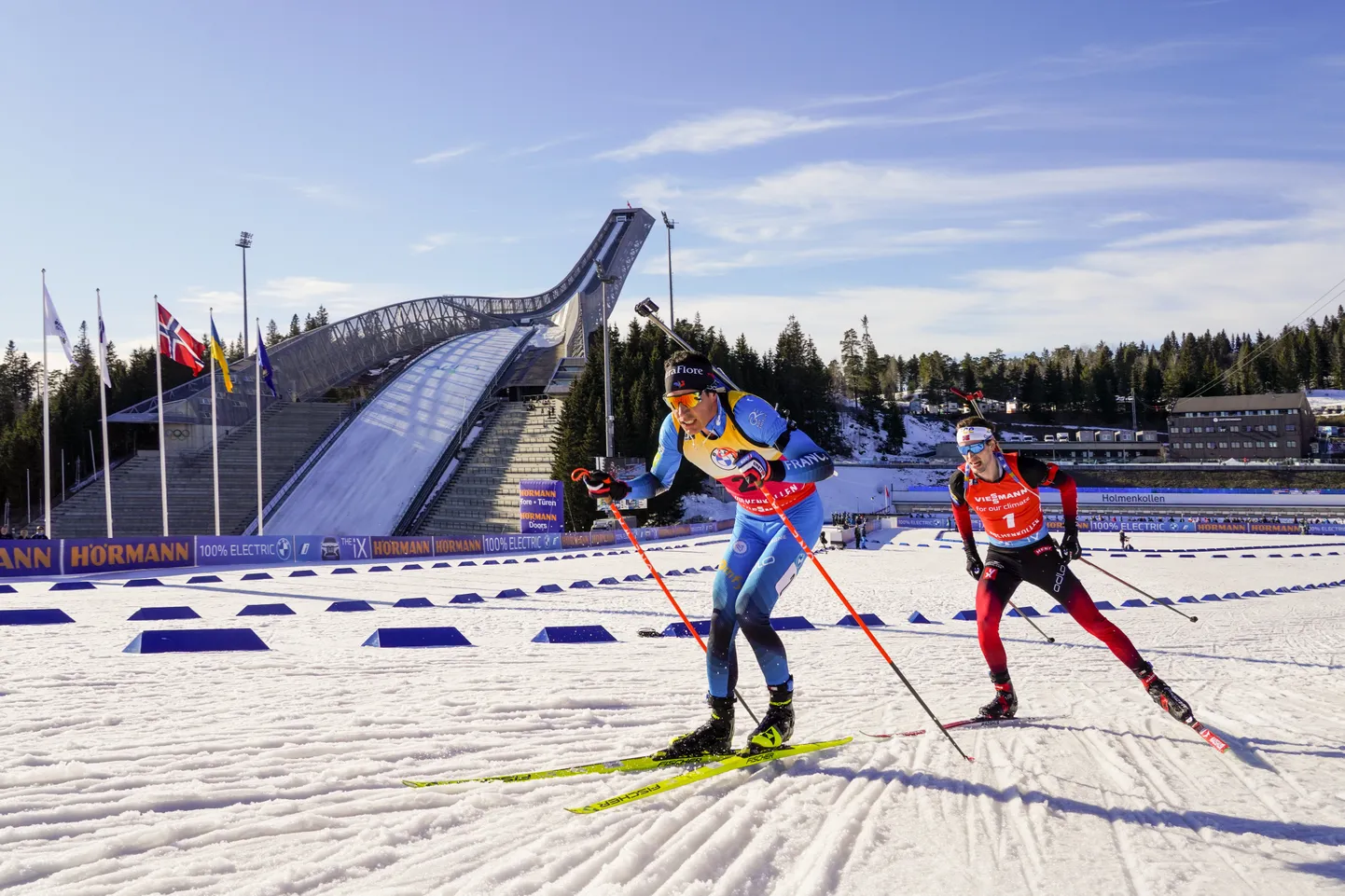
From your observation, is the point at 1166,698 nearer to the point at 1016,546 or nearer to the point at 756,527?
the point at 1016,546

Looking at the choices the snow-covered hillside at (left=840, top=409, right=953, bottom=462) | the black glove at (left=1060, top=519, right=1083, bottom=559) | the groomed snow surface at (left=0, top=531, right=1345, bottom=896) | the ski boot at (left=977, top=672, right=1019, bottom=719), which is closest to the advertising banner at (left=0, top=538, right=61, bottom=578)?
the groomed snow surface at (left=0, top=531, right=1345, bottom=896)

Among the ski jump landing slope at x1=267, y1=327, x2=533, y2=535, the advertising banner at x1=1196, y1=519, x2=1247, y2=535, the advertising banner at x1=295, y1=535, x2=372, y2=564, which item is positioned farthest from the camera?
the ski jump landing slope at x1=267, y1=327, x2=533, y2=535

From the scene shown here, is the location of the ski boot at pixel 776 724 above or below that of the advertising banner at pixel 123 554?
above

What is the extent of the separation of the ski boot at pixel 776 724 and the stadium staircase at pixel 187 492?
157 ft

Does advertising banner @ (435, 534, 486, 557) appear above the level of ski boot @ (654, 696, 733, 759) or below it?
below

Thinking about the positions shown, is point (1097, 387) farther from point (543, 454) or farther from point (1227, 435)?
point (543, 454)

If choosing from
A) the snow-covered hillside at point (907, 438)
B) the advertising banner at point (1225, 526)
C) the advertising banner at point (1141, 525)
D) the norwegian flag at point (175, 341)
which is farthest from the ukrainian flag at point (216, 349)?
the snow-covered hillside at point (907, 438)

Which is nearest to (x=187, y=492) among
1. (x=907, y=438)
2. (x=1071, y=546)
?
(x=1071, y=546)

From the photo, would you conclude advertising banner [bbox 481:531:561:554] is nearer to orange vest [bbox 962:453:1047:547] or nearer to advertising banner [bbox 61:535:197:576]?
advertising banner [bbox 61:535:197:576]

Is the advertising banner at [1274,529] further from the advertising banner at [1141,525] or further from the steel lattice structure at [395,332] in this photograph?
the steel lattice structure at [395,332]

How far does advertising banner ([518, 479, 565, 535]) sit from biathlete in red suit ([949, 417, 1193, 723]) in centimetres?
3071

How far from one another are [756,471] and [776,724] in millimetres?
1440

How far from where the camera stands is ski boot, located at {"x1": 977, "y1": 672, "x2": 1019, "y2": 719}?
6.21m

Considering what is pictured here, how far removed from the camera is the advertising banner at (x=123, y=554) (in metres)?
23.1
